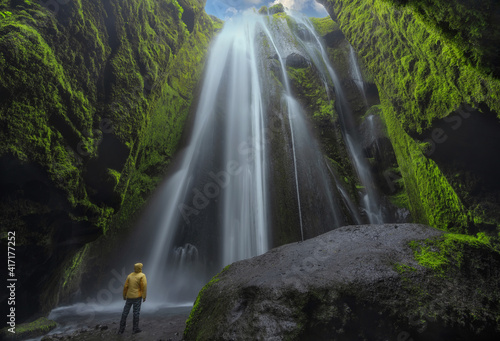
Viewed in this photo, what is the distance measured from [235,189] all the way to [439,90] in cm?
811

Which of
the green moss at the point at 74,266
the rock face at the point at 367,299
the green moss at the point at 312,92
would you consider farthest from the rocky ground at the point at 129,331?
the green moss at the point at 312,92

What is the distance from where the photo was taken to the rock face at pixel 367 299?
2.58 m

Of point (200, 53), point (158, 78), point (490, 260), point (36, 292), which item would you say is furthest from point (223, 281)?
point (200, 53)

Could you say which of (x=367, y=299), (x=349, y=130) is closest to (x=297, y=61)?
(x=349, y=130)

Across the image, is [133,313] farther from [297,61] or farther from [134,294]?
[297,61]

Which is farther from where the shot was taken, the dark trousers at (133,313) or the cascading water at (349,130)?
the cascading water at (349,130)

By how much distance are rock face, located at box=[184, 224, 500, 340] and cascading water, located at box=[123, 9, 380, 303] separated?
589 cm

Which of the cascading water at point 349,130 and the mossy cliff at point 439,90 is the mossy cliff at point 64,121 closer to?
the mossy cliff at point 439,90

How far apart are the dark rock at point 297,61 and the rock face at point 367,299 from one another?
14.7m

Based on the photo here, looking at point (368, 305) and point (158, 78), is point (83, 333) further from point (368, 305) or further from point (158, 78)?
point (158, 78)

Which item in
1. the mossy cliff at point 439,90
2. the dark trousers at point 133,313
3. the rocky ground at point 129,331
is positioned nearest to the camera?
the mossy cliff at point 439,90

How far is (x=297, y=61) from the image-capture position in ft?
53.0

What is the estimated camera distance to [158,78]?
9078mm

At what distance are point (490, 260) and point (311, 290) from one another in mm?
2585
